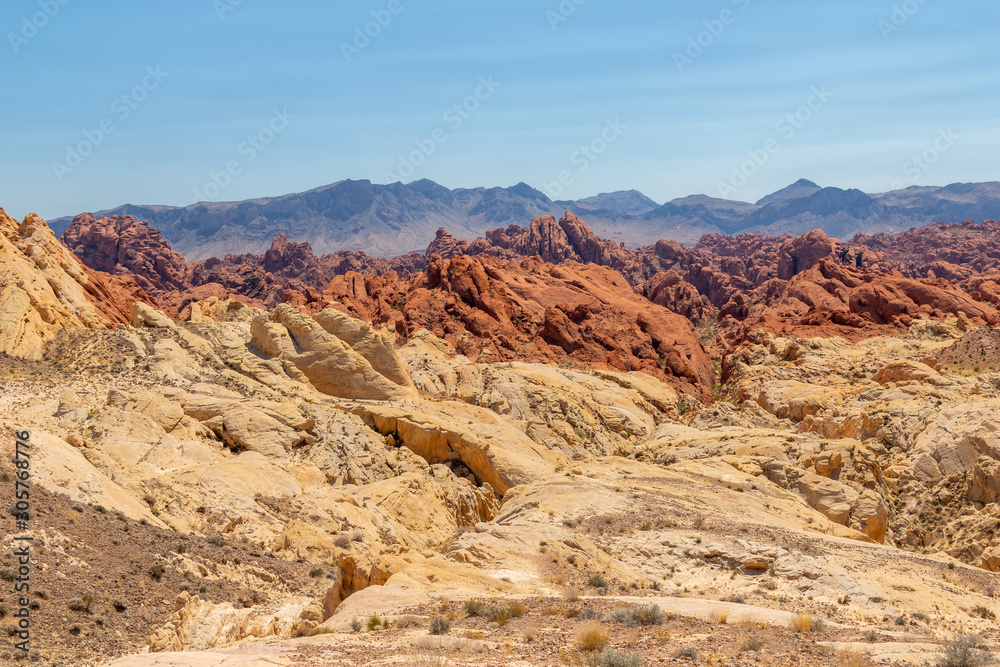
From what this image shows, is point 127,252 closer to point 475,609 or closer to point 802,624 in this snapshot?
point 475,609

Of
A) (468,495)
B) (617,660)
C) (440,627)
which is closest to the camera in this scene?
(617,660)

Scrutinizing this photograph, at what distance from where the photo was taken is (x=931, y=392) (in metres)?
40.9

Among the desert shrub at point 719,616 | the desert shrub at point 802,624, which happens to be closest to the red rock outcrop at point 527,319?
the desert shrub at point 719,616

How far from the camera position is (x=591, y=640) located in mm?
12789

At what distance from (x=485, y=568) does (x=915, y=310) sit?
73.6m

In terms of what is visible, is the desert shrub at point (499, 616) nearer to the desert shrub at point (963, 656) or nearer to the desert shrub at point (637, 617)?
the desert shrub at point (637, 617)

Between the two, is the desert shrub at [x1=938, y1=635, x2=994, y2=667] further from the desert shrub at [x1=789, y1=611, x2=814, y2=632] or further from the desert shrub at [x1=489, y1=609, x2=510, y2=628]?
the desert shrub at [x1=489, y1=609, x2=510, y2=628]

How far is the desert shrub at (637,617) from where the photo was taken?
47.2 ft

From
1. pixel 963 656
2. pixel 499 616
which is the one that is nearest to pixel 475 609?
pixel 499 616

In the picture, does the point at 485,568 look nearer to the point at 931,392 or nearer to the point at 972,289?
the point at 931,392

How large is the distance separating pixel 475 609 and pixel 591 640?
9.86ft

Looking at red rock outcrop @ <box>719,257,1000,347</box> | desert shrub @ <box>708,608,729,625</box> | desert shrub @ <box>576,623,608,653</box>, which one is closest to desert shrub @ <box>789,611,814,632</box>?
desert shrub @ <box>708,608,729,625</box>

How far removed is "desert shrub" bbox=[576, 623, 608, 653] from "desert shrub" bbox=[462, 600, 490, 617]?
7.65 feet

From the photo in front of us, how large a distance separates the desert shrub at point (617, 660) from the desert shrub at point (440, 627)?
3059 millimetres
